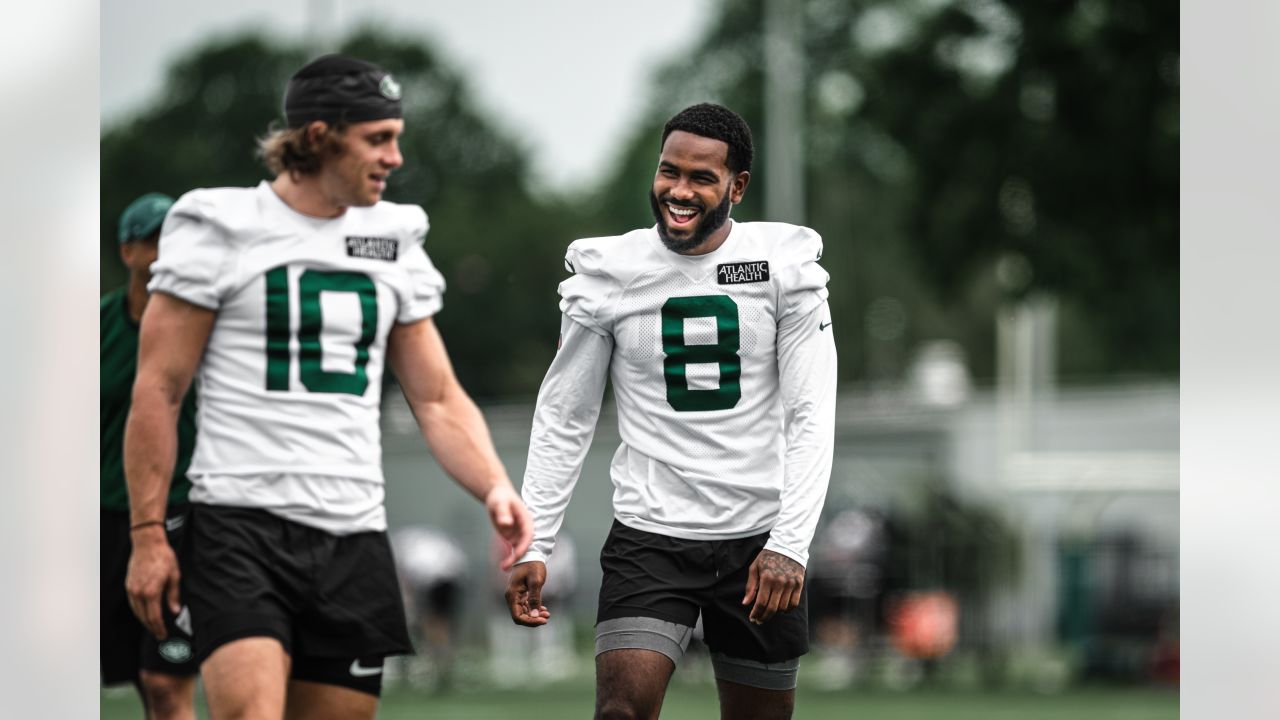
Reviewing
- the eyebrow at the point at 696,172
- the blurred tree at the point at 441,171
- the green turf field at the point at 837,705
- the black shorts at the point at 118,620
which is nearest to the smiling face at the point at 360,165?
the eyebrow at the point at 696,172

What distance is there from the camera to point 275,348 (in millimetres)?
6340

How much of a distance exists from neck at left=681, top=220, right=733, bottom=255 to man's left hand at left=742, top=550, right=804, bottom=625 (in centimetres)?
93

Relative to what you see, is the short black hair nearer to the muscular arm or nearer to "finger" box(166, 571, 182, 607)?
the muscular arm

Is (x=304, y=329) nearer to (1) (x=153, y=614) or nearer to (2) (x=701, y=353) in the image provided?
(1) (x=153, y=614)

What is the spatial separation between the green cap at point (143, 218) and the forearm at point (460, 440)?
1.63 meters

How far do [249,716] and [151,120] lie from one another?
36.1m

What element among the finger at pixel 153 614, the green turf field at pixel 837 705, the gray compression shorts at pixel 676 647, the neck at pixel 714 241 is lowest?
the green turf field at pixel 837 705

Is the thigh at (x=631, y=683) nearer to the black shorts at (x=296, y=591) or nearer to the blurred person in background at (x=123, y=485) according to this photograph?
the black shorts at (x=296, y=591)

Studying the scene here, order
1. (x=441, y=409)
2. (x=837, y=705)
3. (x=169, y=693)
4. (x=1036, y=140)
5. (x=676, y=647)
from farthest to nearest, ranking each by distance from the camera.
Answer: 1. (x=1036, y=140)
2. (x=837, y=705)
3. (x=169, y=693)
4. (x=441, y=409)
5. (x=676, y=647)

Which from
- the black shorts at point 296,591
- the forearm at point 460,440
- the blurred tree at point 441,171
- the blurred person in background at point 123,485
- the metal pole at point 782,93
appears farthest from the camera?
the blurred tree at point 441,171

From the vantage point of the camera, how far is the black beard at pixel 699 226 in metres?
5.98

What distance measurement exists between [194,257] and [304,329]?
0.41 meters

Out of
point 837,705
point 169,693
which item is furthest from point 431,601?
point 169,693

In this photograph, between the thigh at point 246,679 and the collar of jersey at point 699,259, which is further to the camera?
the collar of jersey at point 699,259
